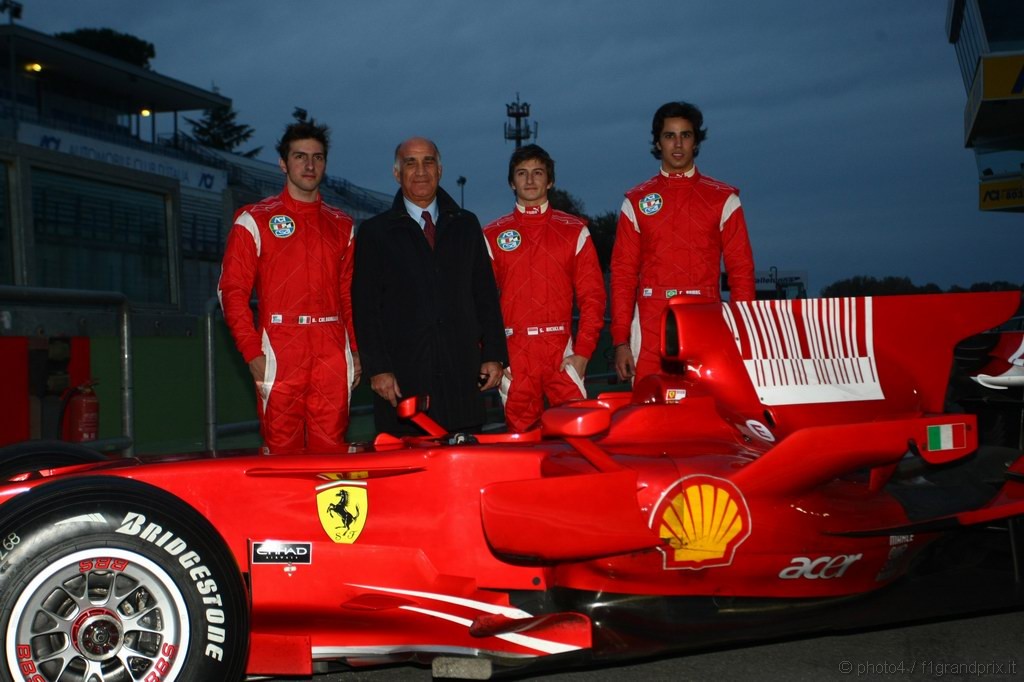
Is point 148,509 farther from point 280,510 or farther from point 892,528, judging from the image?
point 892,528

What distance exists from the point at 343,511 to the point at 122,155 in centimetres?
3628

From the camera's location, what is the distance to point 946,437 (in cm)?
339

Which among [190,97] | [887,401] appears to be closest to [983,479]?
[887,401]

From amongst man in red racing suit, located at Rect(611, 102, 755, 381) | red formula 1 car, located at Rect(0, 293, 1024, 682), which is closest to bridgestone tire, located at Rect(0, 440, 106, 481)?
red formula 1 car, located at Rect(0, 293, 1024, 682)

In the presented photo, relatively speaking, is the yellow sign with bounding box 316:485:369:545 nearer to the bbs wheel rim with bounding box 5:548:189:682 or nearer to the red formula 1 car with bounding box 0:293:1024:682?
the red formula 1 car with bounding box 0:293:1024:682

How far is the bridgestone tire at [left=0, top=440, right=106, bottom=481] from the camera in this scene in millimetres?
3604

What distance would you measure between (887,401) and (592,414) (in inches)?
49.9

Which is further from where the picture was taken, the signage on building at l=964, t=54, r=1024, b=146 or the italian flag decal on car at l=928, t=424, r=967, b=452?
the signage on building at l=964, t=54, r=1024, b=146

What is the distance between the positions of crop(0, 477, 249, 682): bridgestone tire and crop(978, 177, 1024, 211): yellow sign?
147 feet

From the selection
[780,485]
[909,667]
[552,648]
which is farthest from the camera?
[909,667]

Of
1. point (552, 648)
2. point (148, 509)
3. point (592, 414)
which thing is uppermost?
point (592, 414)

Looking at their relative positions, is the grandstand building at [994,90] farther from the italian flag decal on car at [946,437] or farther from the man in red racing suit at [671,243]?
the italian flag decal on car at [946,437]

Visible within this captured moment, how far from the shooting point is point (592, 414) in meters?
3.05

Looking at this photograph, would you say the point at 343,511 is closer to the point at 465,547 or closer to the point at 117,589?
the point at 465,547
